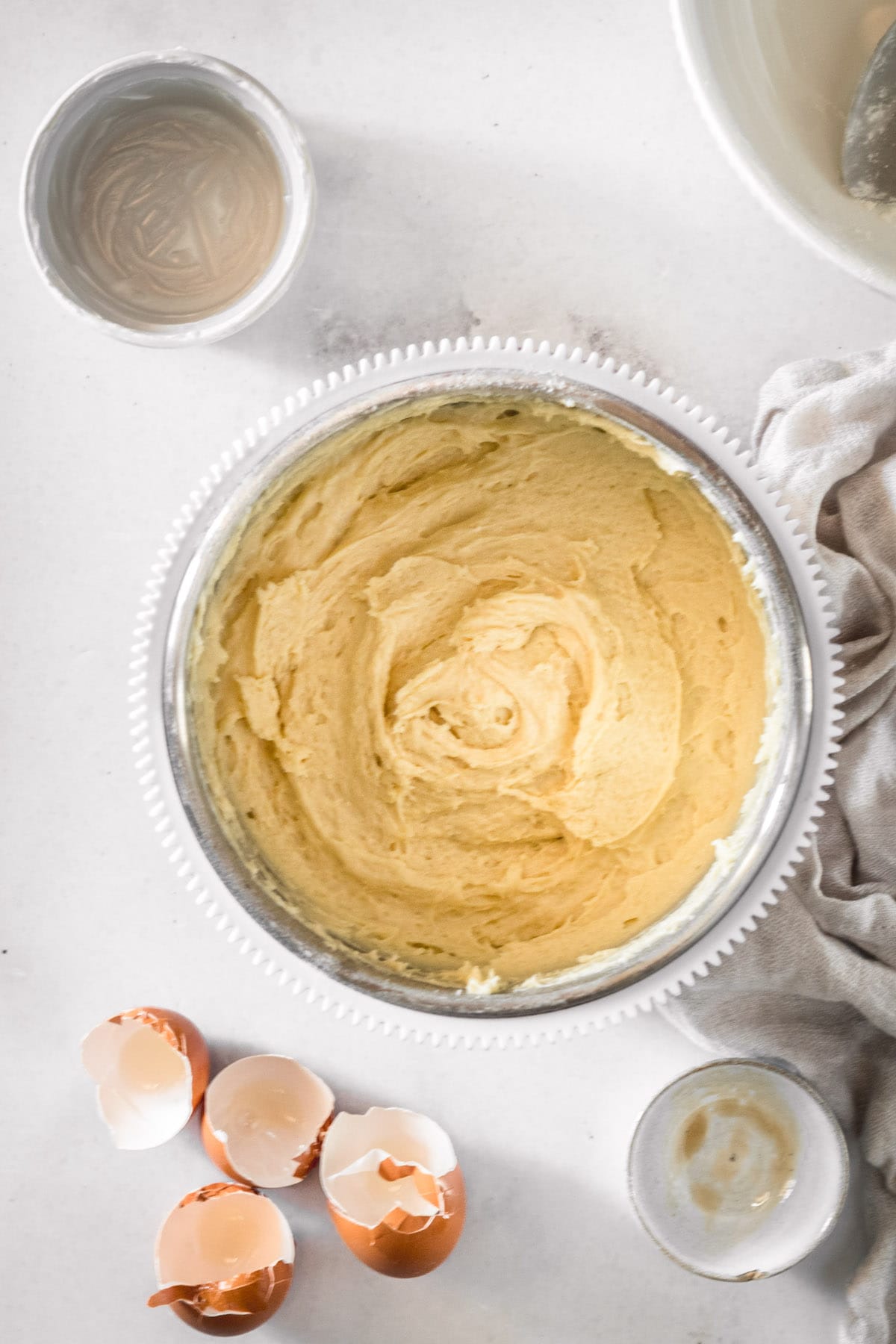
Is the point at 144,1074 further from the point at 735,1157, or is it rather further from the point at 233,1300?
the point at 735,1157

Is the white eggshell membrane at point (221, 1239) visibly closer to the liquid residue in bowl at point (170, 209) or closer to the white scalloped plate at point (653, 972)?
the white scalloped plate at point (653, 972)

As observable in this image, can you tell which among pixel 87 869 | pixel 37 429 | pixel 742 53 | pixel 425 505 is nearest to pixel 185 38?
pixel 37 429

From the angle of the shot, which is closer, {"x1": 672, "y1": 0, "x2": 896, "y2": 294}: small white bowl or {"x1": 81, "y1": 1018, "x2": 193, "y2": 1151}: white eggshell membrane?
{"x1": 672, "y1": 0, "x2": 896, "y2": 294}: small white bowl

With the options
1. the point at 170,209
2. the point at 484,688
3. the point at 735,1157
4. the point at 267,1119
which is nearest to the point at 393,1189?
the point at 267,1119

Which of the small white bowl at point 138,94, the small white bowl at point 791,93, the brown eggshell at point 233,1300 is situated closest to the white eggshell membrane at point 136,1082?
the brown eggshell at point 233,1300

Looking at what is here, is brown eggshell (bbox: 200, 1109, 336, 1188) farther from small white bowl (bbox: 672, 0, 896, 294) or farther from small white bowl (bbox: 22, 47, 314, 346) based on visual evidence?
small white bowl (bbox: 672, 0, 896, 294)

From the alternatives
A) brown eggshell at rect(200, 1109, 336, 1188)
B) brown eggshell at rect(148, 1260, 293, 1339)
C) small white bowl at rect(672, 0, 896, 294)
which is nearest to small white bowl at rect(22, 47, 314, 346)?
small white bowl at rect(672, 0, 896, 294)
